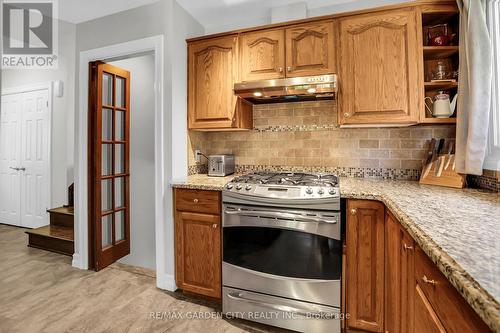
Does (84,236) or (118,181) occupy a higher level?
(118,181)

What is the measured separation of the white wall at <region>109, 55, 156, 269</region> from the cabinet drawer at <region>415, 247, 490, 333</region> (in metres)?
2.61

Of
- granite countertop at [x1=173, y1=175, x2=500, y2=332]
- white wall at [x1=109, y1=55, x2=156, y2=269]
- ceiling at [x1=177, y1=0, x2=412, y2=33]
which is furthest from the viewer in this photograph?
white wall at [x1=109, y1=55, x2=156, y2=269]

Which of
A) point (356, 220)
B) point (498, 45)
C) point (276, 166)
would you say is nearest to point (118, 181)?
point (276, 166)

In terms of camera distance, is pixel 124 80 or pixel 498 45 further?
pixel 124 80

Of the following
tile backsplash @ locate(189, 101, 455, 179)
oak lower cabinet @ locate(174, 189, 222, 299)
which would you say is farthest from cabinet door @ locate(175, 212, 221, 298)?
tile backsplash @ locate(189, 101, 455, 179)

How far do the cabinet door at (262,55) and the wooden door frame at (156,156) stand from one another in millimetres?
724

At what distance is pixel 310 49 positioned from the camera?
2.01 metres

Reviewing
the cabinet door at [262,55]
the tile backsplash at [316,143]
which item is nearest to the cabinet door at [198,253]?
the tile backsplash at [316,143]

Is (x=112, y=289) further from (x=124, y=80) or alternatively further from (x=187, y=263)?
(x=124, y=80)

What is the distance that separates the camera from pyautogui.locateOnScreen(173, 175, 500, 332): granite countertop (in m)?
0.51

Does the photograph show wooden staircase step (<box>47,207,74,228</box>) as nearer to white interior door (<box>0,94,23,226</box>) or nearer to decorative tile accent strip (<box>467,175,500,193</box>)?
white interior door (<box>0,94,23,226</box>)

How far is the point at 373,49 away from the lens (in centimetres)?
188

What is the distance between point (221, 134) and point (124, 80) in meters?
1.31

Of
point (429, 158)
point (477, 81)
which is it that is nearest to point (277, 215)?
point (429, 158)
